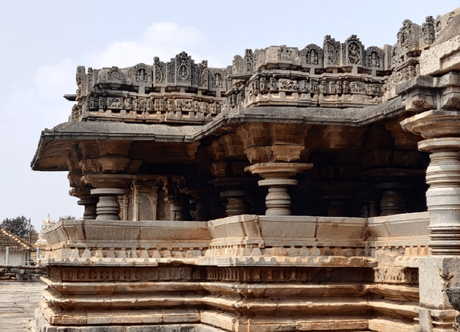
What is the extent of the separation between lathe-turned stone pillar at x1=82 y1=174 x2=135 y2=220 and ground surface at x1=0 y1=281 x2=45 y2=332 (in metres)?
2.43

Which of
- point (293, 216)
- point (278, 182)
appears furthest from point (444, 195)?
point (278, 182)

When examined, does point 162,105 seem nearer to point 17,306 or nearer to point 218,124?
point 218,124

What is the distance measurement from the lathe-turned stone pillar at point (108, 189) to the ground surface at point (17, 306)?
2.43 meters

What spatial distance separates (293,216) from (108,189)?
4.31 metres

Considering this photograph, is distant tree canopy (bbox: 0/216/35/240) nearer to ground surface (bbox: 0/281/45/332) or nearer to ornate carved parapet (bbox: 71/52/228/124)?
ground surface (bbox: 0/281/45/332)

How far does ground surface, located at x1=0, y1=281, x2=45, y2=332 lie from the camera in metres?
13.8

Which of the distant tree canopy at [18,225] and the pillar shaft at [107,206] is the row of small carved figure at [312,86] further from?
the distant tree canopy at [18,225]

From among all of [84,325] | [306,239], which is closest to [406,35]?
[306,239]

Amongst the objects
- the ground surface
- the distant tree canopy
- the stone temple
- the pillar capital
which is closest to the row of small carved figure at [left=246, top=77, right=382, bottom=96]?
the stone temple

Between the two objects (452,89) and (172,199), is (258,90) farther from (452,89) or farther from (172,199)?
(172,199)

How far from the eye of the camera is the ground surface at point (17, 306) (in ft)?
45.3

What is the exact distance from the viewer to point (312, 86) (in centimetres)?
1236

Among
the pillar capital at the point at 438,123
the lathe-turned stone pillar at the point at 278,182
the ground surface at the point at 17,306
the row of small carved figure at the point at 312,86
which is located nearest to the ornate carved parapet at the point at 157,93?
the row of small carved figure at the point at 312,86

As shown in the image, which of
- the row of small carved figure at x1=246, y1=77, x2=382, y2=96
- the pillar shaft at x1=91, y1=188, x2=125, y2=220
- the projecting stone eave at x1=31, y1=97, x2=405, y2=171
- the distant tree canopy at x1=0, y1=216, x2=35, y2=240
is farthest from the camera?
the distant tree canopy at x1=0, y1=216, x2=35, y2=240
